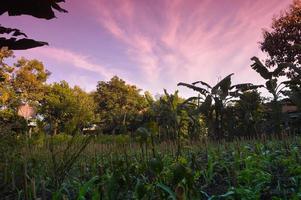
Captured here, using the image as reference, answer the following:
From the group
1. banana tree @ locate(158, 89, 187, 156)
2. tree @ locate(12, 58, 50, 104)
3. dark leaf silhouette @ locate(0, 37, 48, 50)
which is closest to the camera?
dark leaf silhouette @ locate(0, 37, 48, 50)

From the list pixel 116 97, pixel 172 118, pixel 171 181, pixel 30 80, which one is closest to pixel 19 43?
pixel 171 181

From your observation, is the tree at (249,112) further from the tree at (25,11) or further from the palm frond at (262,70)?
the tree at (25,11)

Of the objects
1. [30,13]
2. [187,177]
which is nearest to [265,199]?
[187,177]

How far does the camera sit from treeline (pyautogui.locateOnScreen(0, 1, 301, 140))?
509 centimetres

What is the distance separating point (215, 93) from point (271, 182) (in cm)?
1159

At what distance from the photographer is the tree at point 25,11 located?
7.94 feet

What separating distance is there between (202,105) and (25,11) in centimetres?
1269

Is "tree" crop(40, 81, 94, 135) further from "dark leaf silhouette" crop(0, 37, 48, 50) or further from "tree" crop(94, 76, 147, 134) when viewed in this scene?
"dark leaf silhouette" crop(0, 37, 48, 50)

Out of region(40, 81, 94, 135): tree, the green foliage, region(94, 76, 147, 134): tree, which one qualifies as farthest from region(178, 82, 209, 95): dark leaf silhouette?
region(94, 76, 147, 134): tree

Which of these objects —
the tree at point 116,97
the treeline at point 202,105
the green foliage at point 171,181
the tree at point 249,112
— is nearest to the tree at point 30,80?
the treeline at point 202,105

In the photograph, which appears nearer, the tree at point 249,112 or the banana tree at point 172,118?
the banana tree at point 172,118

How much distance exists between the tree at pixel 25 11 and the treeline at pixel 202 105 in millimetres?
507

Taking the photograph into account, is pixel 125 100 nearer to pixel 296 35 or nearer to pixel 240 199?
pixel 296 35

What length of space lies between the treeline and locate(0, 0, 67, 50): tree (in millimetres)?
507
